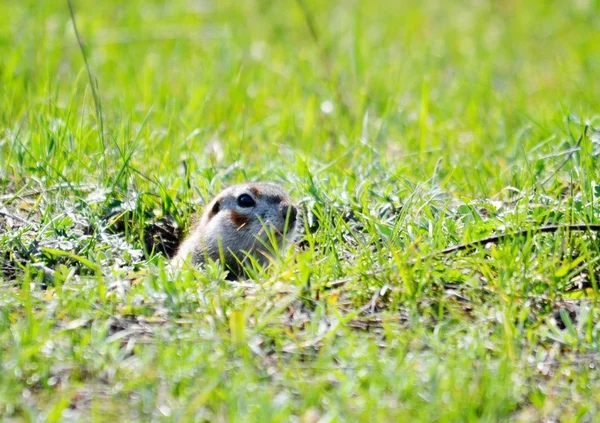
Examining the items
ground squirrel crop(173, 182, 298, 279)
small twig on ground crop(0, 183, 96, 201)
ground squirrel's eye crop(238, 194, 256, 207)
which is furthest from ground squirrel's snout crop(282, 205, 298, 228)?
small twig on ground crop(0, 183, 96, 201)

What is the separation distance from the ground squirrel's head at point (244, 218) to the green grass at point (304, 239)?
170 mm

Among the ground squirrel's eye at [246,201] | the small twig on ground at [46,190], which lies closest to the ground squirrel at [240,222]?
the ground squirrel's eye at [246,201]

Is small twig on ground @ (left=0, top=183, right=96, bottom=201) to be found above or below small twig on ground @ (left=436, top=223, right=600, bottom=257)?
below

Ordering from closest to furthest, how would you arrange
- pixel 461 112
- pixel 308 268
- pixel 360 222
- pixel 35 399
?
pixel 35 399 < pixel 308 268 < pixel 360 222 < pixel 461 112

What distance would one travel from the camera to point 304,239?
4.88 metres

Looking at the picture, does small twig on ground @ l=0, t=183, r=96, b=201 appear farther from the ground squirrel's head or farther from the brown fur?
the brown fur

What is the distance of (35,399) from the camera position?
3168 mm

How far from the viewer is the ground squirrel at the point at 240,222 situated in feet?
16.9

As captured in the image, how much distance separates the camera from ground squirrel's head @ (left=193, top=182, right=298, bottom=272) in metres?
5.14

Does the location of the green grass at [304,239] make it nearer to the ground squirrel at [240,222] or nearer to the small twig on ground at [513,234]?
the small twig on ground at [513,234]

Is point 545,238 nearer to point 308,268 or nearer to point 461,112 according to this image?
point 308,268

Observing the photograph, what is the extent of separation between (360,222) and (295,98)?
3.02m

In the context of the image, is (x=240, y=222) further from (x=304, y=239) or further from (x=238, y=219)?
(x=304, y=239)

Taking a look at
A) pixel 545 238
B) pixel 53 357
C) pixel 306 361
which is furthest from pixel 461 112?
pixel 53 357
